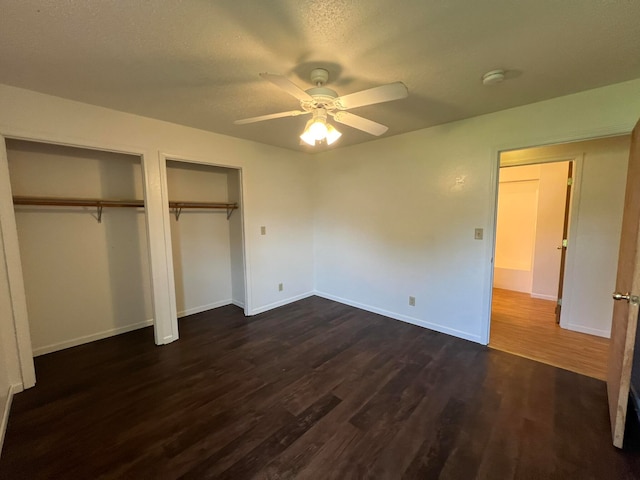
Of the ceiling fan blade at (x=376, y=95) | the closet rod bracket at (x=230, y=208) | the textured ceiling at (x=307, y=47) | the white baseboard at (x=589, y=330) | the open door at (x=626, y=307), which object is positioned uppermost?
the textured ceiling at (x=307, y=47)

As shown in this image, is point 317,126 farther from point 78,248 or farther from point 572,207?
point 572,207

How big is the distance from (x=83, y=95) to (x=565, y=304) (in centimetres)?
547

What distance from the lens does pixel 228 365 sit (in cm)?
254

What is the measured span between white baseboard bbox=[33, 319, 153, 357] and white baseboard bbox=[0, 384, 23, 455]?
2.16 feet

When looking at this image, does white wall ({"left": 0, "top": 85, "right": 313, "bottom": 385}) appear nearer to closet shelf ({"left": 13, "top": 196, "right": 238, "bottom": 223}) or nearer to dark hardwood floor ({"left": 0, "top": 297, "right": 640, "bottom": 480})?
closet shelf ({"left": 13, "top": 196, "right": 238, "bottom": 223})

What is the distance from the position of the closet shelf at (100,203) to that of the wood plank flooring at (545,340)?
152 inches

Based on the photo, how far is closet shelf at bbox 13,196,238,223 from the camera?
246cm

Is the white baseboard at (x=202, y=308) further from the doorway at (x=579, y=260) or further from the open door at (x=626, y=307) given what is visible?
the open door at (x=626, y=307)

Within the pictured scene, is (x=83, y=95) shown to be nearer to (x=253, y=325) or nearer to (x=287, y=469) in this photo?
(x=253, y=325)

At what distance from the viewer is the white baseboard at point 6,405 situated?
172 cm

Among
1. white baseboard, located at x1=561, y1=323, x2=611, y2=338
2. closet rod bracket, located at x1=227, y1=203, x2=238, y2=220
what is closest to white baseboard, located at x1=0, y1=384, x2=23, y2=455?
closet rod bracket, located at x1=227, y1=203, x2=238, y2=220

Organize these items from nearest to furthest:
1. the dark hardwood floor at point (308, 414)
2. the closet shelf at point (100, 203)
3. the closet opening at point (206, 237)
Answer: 1. the dark hardwood floor at point (308, 414)
2. the closet shelf at point (100, 203)
3. the closet opening at point (206, 237)

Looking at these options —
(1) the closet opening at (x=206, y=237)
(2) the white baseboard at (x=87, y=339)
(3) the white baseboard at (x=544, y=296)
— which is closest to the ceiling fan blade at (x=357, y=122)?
(1) the closet opening at (x=206, y=237)

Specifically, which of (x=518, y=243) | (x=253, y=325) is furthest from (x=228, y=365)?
(x=518, y=243)
